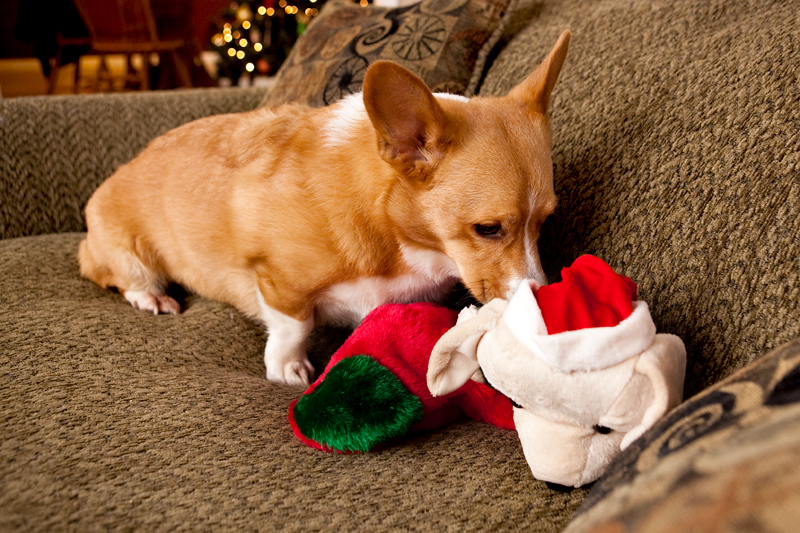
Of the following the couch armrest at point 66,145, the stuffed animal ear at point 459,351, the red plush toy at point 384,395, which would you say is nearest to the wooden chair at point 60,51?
the couch armrest at point 66,145

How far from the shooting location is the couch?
0.56 metres

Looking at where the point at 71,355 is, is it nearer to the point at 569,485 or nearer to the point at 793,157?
the point at 569,485

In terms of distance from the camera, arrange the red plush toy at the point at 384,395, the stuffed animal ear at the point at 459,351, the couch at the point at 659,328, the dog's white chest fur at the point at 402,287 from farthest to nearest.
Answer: the dog's white chest fur at the point at 402,287 < the red plush toy at the point at 384,395 < the stuffed animal ear at the point at 459,351 < the couch at the point at 659,328

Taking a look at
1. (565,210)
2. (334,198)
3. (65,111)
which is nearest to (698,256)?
(565,210)

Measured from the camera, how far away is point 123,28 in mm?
5328

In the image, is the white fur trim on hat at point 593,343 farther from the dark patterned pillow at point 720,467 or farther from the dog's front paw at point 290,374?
the dog's front paw at point 290,374

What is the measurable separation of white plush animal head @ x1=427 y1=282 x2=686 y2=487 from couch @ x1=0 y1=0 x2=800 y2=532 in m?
0.05

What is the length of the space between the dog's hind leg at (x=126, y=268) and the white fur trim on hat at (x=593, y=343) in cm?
125

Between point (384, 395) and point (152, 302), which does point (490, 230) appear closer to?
point (384, 395)

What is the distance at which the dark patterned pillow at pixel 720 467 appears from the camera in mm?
409

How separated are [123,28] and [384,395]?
5672 mm

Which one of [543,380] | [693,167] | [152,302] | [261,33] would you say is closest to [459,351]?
[543,380]

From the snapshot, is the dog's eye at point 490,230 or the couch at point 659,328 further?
the dog's eye at point 490,230

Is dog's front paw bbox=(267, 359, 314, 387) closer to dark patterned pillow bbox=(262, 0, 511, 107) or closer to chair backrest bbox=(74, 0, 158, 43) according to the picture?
dark patterned pillow bbox=(262, 0, 511, 107)
